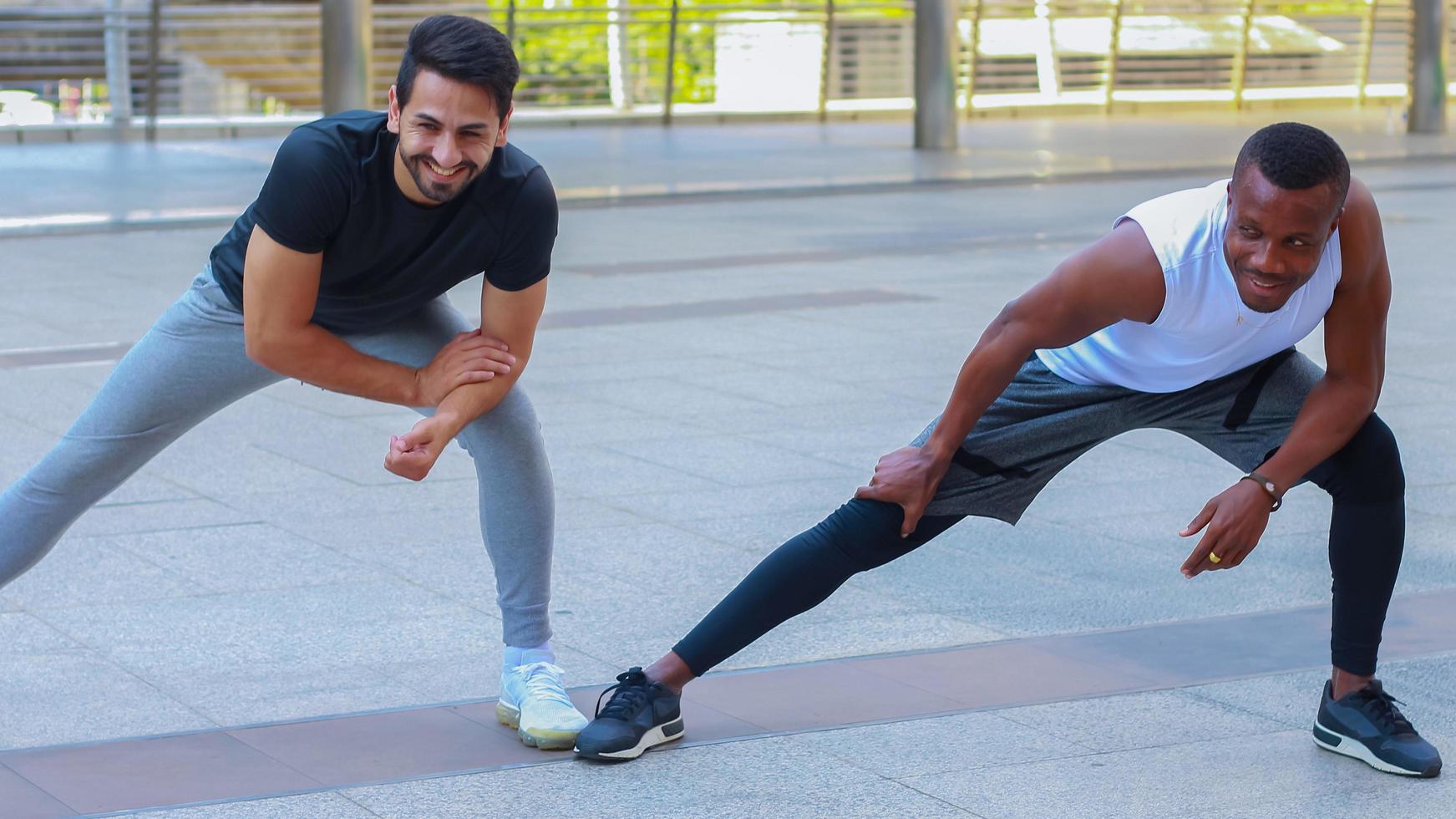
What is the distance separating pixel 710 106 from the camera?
2461 cm

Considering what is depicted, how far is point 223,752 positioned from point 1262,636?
2351 millimetres

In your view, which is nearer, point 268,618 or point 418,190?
point 418,190

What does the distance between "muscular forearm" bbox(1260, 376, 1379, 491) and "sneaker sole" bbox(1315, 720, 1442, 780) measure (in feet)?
1.78

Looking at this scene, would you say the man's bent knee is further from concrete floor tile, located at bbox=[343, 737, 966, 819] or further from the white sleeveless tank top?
concrete floor tile, located at bbox=[343, 737, 966, 819]

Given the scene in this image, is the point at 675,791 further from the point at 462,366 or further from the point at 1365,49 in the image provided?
the point at 1365,49

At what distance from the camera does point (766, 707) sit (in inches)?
159

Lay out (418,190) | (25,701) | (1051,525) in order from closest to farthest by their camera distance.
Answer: (418,190) → (25,701) → (1051,525)

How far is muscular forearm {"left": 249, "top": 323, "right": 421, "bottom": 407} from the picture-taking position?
140 inches

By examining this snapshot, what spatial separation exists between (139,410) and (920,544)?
151cm

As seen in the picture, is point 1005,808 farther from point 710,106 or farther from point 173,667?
point 710,106

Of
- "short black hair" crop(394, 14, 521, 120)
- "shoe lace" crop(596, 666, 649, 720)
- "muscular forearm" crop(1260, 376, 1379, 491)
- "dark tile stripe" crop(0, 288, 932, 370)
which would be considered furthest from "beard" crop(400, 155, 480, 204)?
"dark tile stripe" crop(0, 288, 932, 370)

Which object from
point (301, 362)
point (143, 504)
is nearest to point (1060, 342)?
point (301, 362)

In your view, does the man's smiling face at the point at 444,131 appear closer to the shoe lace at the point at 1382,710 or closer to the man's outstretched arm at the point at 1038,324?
the man's outstretched arm at the point at 1038,324

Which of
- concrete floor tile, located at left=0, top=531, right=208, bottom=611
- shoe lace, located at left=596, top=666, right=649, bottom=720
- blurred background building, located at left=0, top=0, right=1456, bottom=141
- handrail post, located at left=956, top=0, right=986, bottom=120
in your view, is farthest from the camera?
handrail post, located at left=956, top=0, right=986, bottom=120
